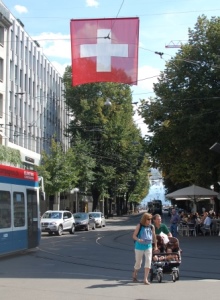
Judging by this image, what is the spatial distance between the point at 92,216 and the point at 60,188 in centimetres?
410

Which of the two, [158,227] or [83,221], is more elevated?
[158,227]

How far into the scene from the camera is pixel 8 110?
155ft

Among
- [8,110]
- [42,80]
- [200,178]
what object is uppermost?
[42,80]

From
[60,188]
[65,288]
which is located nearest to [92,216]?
[60,188]

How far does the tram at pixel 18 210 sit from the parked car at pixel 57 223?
42.9 ft

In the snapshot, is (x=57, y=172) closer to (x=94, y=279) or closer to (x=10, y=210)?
(x=10, y=210)

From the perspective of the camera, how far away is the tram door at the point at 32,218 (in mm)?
18766

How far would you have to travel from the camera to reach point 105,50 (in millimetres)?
15578

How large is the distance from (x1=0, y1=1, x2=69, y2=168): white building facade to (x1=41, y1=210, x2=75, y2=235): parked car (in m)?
9.20

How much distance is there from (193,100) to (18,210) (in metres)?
18.0

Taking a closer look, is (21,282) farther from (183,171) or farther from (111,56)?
(183,171)

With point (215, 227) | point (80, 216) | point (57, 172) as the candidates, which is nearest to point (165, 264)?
point (215, 227)

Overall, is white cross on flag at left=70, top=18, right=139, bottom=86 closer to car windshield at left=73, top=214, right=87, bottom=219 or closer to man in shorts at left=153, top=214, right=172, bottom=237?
man in shorts at left=153, top=214, right=172, bottom=237

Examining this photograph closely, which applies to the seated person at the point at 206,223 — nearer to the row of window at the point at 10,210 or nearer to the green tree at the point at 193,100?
the green tree at the point at 193,100
